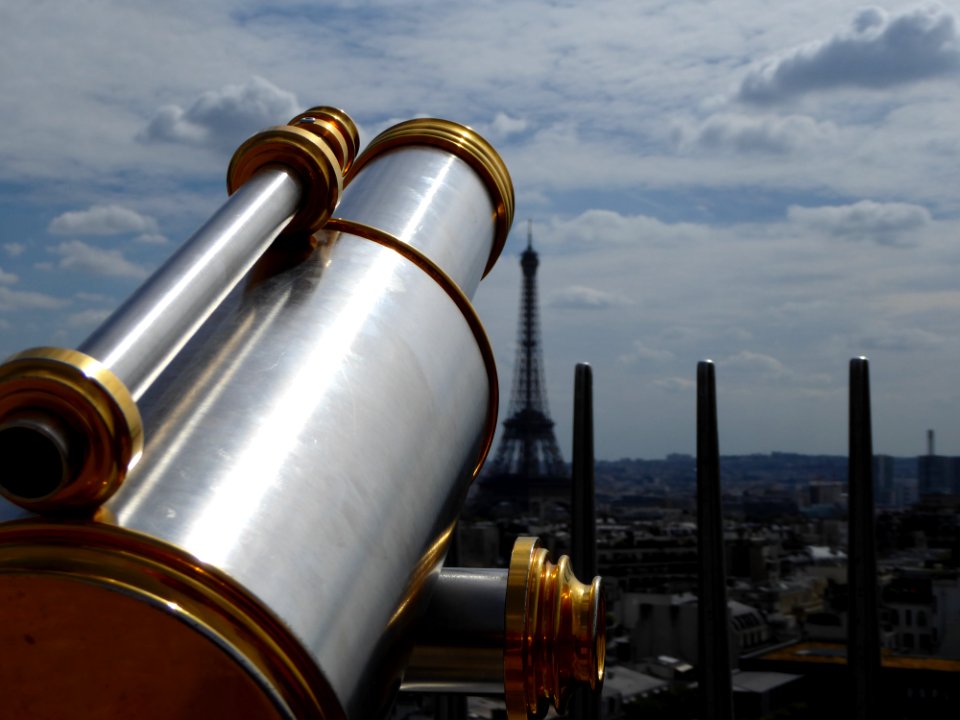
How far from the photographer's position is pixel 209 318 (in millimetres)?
1895

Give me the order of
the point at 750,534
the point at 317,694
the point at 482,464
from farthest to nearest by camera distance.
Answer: the point at 750,534
the point at 482,464
the point at 317,694

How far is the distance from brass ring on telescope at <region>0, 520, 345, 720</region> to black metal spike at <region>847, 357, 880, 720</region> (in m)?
3.02

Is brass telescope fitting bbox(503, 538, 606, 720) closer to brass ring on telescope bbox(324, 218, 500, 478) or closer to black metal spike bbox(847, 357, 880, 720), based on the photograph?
brass ring on telescope bbox(324, 218, 500, 478)

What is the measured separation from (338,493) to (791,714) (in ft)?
49.3

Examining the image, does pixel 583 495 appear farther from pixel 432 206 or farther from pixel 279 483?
pixel 279 483

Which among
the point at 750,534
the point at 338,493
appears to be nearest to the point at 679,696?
the point at 750,534

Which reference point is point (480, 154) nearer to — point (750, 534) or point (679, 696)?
point (679, 696)

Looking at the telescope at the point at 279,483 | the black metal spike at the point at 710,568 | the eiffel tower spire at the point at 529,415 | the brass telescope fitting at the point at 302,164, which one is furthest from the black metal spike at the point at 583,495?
the eiffel tower spire at the point at 529,415

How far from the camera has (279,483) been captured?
5.16 feet

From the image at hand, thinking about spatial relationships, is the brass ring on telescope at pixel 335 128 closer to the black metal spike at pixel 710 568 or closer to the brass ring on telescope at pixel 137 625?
the brass ring on telescope at pixel 137 625

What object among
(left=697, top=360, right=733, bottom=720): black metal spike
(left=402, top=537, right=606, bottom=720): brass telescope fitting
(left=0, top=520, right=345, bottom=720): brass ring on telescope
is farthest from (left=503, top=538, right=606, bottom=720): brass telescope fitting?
(left=697, top=360, right=733, bottom=720): black metal spike

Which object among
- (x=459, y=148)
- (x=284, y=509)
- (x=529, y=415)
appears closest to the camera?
(x=284, y=509)

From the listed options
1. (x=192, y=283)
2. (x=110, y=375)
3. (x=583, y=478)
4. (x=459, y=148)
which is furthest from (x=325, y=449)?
(x=583, y=478)

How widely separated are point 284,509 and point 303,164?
82cm
